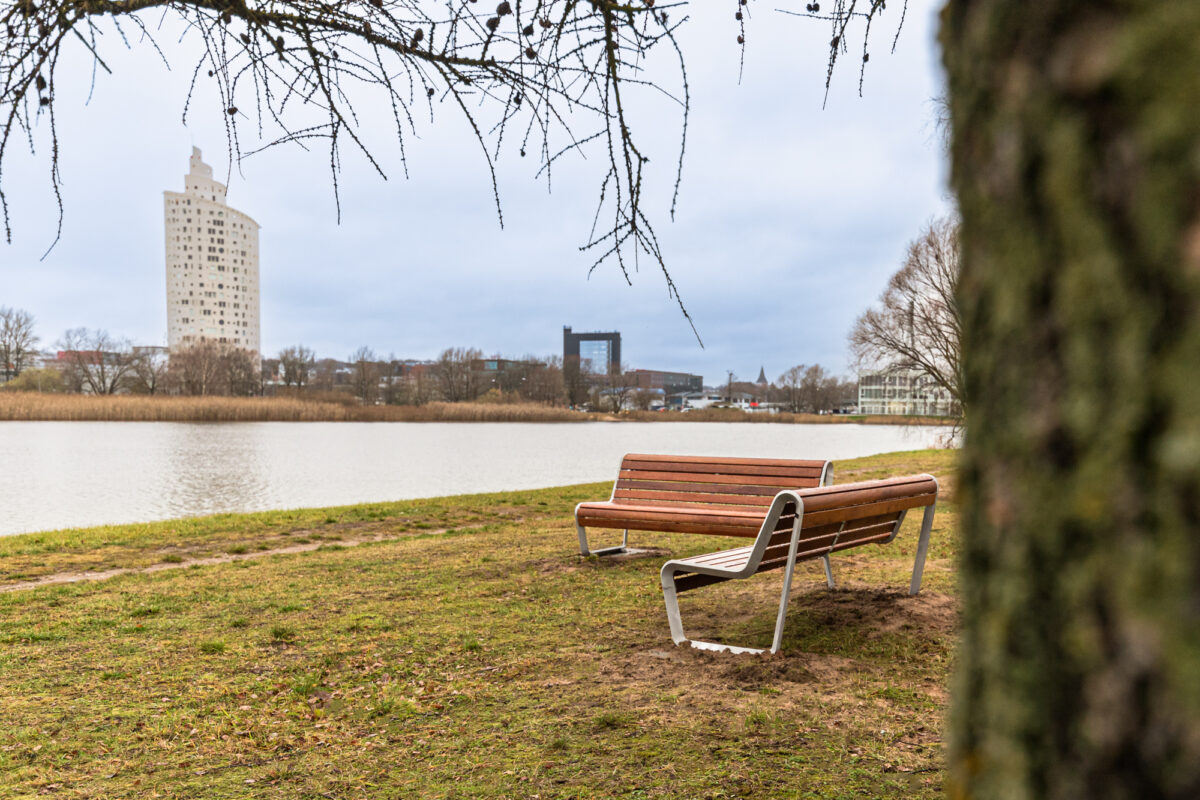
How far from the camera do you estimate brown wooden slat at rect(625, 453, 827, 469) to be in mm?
7193

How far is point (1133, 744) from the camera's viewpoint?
0.45m

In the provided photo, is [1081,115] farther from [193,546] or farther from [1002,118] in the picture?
[193,546]

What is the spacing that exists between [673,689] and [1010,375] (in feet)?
11.8

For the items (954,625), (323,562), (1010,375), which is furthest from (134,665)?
(1010,375)

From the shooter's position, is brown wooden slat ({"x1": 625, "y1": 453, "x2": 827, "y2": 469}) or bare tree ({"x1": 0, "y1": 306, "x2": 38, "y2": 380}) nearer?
brown wooden slat ({"x1": 625, "y1": 453, "x2": 827, "y2": 469})

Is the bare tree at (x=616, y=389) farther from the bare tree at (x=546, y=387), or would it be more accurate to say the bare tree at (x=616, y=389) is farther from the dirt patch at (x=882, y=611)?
the dirt patch at (x=882, y=611)

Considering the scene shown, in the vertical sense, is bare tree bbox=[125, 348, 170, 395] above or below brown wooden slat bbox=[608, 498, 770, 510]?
above

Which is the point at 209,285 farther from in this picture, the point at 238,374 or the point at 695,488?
the point at 695,488

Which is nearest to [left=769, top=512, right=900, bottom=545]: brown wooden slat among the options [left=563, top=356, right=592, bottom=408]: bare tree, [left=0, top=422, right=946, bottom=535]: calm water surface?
[left=0, top=422, right=946, bottom=535]: calm water surface

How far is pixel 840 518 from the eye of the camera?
4676 mm

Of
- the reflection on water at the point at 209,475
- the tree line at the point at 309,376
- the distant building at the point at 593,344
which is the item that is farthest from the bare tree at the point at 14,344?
the distant building at the point at 593,344

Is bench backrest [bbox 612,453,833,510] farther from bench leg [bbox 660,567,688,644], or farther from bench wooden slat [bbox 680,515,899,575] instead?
bench leg [bbox 660,567,688,644]

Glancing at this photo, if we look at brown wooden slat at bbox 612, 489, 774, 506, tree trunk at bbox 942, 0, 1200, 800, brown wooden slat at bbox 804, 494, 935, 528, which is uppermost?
→ tree trunk at bbox 942, 0, 1200, 800

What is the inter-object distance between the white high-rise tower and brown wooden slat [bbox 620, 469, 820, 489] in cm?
9235
